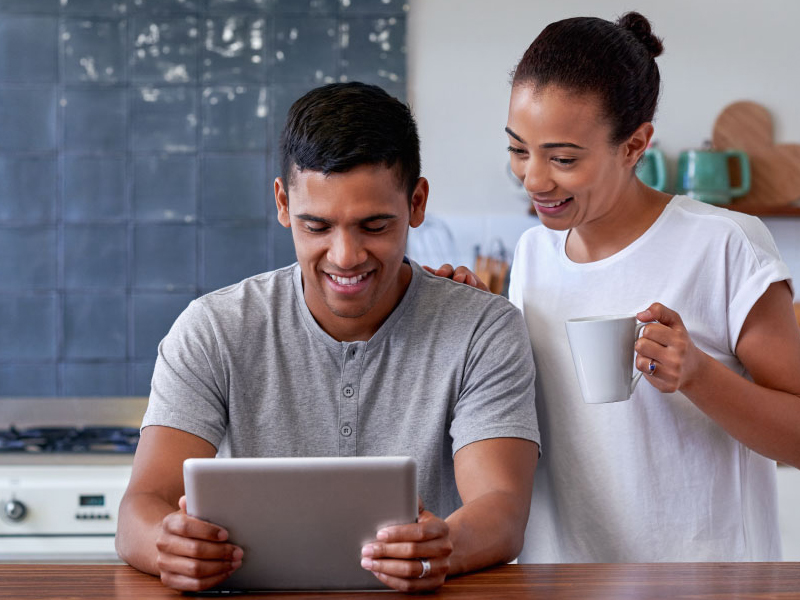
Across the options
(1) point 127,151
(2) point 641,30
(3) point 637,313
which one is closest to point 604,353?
(3) point 637,313

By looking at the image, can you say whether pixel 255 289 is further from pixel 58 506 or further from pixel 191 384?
pixel 58 506

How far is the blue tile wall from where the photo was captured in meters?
2.91

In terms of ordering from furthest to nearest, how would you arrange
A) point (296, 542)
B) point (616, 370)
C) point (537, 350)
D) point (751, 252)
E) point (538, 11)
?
1. point (538, 11)
2. point (537, 350)
3. point (751, 252)
4. point (616, 370)
5. point (296, 542)

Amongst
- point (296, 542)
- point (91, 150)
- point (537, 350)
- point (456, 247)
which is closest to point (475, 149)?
point (456, 247)

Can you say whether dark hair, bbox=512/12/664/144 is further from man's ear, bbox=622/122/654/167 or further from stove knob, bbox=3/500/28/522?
stove knob, bbox=3/500/28/522

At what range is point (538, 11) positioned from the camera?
9.47ft

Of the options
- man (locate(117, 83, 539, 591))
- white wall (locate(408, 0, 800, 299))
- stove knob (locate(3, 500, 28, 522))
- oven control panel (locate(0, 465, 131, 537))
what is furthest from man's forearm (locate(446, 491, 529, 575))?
white wall (locate(408, 0, 800, 299))

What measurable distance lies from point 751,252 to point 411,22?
1.93 m

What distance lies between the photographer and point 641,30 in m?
1.29

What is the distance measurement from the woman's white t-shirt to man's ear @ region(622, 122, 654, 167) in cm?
9

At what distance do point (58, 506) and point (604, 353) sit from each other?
1473 millimetres

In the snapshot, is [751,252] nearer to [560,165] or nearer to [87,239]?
[560,165]

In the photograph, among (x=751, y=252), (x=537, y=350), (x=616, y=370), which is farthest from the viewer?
(x=537, y=350)

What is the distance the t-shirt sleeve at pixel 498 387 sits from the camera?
1176 mm
